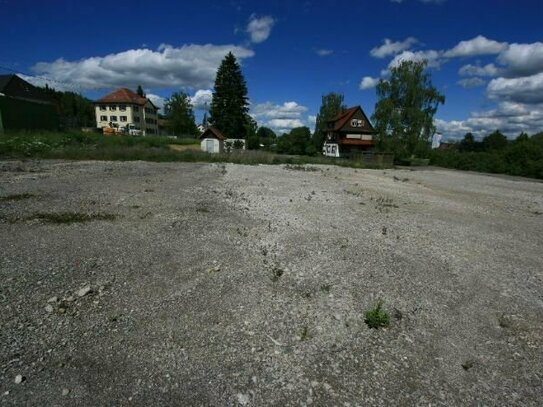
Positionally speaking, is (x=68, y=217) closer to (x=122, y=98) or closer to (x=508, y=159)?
(x=508, y=159)

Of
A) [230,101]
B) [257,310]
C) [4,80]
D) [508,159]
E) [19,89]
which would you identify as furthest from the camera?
[230,101]

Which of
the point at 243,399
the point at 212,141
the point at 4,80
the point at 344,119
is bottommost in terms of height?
the point at 243,399

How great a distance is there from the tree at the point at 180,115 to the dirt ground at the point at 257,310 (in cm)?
5910

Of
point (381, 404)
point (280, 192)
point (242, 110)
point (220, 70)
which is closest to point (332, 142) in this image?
point (242, 110)

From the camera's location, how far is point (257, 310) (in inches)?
169

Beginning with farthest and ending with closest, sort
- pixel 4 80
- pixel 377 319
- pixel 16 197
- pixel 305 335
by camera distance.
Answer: pixel 4 80, pixel 16 197, pixel 377 319, pixel 305 335

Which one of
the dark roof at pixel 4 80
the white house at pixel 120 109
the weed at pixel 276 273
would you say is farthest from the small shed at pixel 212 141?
the weed at pixel 276 273

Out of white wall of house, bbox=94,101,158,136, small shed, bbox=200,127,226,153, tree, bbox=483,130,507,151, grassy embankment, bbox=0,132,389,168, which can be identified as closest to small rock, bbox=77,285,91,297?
grassy embankment, bbox=0,132,389,168

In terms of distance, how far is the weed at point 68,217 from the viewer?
7.37 metres

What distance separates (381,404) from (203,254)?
12.7 ft

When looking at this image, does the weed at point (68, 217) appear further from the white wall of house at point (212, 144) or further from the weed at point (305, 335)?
the white wall of house at point (212, 144)

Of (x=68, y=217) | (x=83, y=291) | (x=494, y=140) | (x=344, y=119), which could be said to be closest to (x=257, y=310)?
(x=83, y=291)

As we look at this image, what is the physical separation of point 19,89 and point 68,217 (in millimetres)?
36755

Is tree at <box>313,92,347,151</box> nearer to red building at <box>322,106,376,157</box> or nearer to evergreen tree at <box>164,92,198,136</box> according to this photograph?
red building at <box>322,106,376,157</box>
